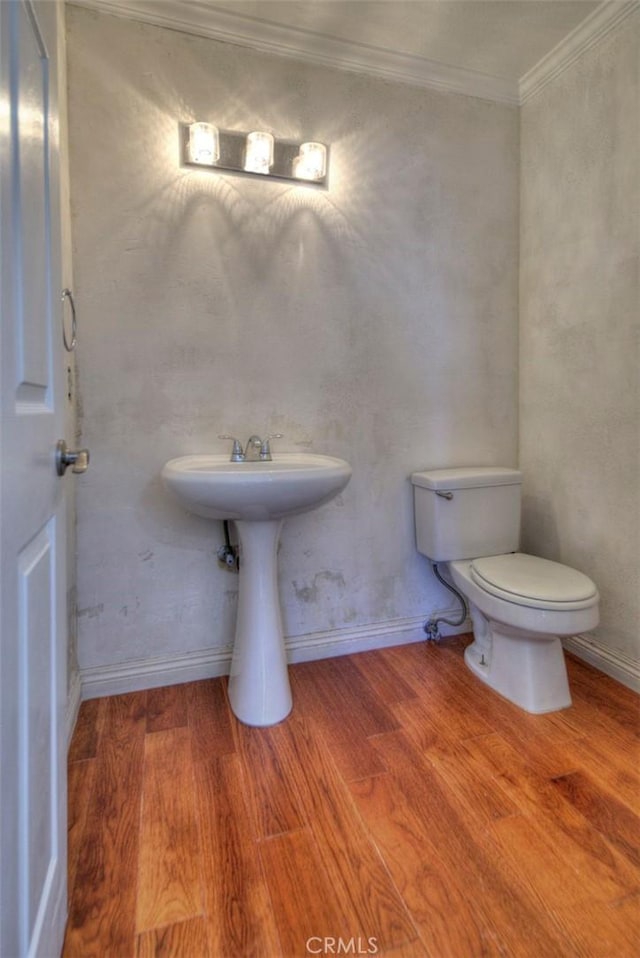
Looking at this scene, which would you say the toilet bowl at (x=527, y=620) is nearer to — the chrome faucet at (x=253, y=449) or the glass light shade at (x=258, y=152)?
the chrome faucet at (x=253, y=449)

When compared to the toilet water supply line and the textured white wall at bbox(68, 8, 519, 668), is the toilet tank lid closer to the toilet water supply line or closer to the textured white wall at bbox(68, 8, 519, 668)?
the textured white wall at bbox(68, 8, 519, 668)

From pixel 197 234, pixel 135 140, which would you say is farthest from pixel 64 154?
pixel 197 234

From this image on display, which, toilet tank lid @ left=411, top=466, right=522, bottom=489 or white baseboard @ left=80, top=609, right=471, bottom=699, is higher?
toilet tank lid @ left=411, top=466, right=522, bottom=489

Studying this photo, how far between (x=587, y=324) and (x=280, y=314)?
1156 millimetres

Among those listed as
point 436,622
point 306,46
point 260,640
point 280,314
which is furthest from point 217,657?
point 306,46

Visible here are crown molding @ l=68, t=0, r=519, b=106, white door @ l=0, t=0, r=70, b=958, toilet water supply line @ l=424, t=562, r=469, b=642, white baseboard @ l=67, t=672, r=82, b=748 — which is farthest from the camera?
toilet water supply line @ l=424, t=562, r=469, b=642

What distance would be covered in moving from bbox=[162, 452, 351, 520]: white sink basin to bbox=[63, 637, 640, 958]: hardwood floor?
70cm

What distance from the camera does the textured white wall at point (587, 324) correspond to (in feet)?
5.46

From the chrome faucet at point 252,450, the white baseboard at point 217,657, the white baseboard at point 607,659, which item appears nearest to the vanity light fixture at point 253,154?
the chrome faucet at point 252,450

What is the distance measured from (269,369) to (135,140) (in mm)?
838

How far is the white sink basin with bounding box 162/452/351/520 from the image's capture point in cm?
125

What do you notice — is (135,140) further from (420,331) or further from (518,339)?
(518,339)

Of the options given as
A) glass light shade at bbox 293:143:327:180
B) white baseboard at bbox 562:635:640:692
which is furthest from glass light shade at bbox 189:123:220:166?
white baseboard at bbox 562:635:640:692

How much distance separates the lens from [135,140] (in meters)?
1.57
